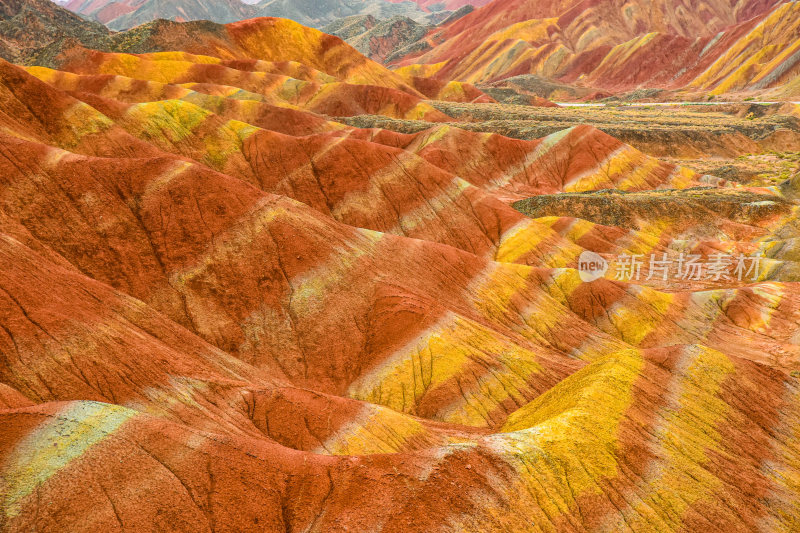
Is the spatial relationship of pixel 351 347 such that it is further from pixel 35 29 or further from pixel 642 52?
pixel 642 52

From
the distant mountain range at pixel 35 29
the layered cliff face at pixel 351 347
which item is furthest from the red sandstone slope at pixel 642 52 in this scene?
the distant mountain range at pixel 35 29

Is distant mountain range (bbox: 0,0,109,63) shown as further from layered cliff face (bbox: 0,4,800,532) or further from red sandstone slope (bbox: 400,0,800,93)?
red sandstone slope (bbox: 400,0,800,93)

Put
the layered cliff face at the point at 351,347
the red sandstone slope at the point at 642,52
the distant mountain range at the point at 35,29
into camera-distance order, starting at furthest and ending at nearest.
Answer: the red sandstone slope at the point at 642,52 → the distant mountain range at the point at 35,29 → the layered cliff face at the point at 351,347

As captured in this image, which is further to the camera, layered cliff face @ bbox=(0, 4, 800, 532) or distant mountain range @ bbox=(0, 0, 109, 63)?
distant mountain range @ bbox=(0, 0, 109, 63)

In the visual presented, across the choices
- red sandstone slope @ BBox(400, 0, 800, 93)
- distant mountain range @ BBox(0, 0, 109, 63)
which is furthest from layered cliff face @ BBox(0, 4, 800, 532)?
red sandstone slope @ BBox(400, 0, 800, 93)

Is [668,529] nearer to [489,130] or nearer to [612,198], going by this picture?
[612,198]

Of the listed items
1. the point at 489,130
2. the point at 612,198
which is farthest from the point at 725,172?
the point at 489,130

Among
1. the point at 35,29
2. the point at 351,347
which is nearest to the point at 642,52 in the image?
the point at 35,29

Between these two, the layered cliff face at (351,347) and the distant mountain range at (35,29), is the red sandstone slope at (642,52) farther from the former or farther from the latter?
the distant mountain range at (35,29)
